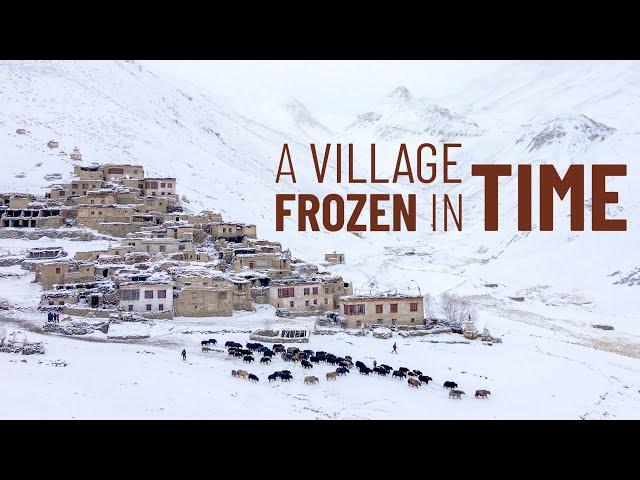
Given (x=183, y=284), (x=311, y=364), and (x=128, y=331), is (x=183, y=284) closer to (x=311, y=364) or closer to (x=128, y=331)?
(x=128, y=331)

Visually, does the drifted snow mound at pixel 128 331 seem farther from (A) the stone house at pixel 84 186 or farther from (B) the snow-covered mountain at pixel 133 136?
(B) the snow-covered mountain at pixel 133 136

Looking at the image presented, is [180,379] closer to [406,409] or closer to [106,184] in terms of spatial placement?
[406,409]

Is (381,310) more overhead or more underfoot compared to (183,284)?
more underfoot


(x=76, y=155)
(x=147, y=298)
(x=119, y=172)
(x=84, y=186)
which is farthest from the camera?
(x=76, y=155)

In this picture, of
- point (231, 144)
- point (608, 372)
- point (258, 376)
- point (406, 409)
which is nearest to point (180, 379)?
point (258, 376)

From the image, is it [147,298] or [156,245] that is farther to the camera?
[156,245]

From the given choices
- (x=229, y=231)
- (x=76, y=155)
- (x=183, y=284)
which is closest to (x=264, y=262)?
(x=229, y=231)

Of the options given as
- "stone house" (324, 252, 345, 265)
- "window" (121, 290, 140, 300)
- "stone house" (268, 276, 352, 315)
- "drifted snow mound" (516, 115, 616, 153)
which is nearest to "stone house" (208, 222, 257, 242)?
"stone house" (268, 276, 352, 315)
